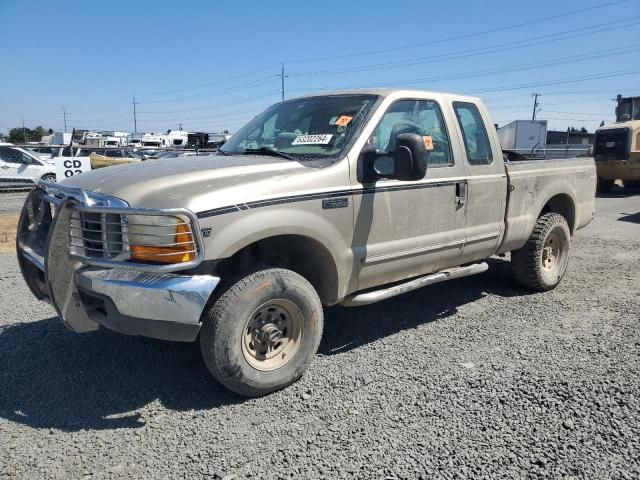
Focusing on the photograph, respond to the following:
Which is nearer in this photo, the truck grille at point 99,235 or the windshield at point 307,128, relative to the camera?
the truck grille at point 99,235

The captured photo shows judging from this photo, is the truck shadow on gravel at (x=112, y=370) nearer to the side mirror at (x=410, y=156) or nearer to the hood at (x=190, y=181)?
the hood at (x=190, y=181)

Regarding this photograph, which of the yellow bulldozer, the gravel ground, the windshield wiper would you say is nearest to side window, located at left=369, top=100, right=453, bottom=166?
the windshield wiper

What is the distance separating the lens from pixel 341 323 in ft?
15.6

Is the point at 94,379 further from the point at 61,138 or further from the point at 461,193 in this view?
the point at 61,138

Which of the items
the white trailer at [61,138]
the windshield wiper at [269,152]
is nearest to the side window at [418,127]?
the windshield wiper at [269,152]

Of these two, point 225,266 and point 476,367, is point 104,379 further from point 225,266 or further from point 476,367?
point 476,367

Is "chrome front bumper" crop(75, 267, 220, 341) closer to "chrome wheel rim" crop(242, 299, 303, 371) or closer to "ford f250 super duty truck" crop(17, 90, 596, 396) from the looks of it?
"ford f250 super duty truck" crop(17, 90, 596, 396)

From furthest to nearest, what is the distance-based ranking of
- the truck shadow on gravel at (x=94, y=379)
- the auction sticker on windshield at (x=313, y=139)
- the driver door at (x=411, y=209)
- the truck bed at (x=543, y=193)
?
1. the truck bed at (x=543, y=193)
2. the auction sticker on windshield at (x=313, y=139)
3. the driver door at (x=411, y=209)
4. the truck shadow on gravel at (x=94, y=379)

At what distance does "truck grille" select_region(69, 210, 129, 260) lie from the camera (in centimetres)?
297

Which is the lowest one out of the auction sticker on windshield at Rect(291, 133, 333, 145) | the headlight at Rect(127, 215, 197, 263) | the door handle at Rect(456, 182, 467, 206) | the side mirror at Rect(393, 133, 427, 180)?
the headlight at Rect(127, 215, 197, 263)

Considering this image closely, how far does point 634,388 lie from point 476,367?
3.31 feet

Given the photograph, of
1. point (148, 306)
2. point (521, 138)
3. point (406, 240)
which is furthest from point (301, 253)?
point (521, 138)

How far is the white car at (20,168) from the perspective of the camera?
17.3 m

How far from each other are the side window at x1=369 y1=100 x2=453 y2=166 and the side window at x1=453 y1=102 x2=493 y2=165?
272 mm
